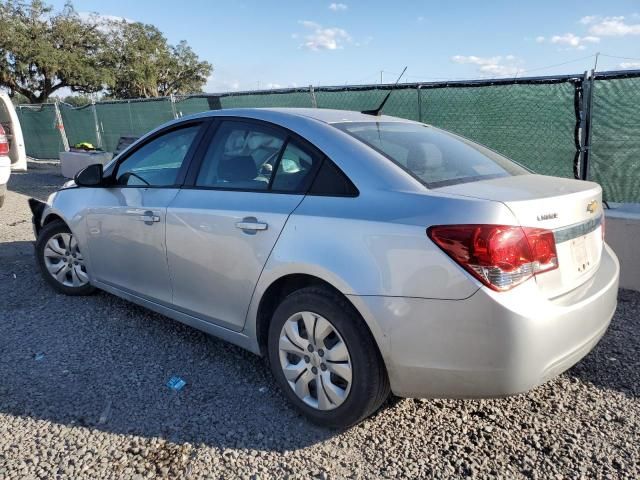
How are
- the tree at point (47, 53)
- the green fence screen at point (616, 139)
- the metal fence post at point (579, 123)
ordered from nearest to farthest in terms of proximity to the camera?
the green fence screen at point (616, 139), the metal fence post at point (579, 123), the tree at point (47, 53)

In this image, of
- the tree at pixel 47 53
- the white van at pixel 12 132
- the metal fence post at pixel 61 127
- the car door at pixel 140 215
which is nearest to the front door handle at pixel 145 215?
the car door at pixel 140 215

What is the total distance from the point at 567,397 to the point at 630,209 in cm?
256

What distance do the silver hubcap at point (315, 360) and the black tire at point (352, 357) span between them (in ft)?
0.12

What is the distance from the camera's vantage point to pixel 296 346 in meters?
2.68

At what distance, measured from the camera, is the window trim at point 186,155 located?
11.1 feet

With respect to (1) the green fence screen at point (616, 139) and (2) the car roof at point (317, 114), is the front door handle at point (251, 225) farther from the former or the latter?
(1) the green fence screen at point (616, 139)

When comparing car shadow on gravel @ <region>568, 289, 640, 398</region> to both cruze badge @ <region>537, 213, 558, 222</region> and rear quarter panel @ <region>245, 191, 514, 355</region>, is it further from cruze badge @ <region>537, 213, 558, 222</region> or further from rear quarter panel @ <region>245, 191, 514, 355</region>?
rear quarter panel @ <region>245, 191, 514, 355</region>

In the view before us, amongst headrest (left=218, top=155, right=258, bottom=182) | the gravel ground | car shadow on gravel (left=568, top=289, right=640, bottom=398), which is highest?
headrest (left=218, top=155, right=258, bottom=182)

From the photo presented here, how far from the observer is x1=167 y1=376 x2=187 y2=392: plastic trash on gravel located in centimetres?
306

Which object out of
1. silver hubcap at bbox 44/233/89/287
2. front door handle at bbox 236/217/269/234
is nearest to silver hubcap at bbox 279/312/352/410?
front door handle at bbox 236/217/269/234

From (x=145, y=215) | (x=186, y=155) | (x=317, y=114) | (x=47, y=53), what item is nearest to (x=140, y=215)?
(x=145, y=215)

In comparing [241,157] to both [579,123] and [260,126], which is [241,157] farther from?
[579,123]

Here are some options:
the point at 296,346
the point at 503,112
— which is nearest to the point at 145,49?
the point at 503,112

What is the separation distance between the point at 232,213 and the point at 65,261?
2.38 meters
